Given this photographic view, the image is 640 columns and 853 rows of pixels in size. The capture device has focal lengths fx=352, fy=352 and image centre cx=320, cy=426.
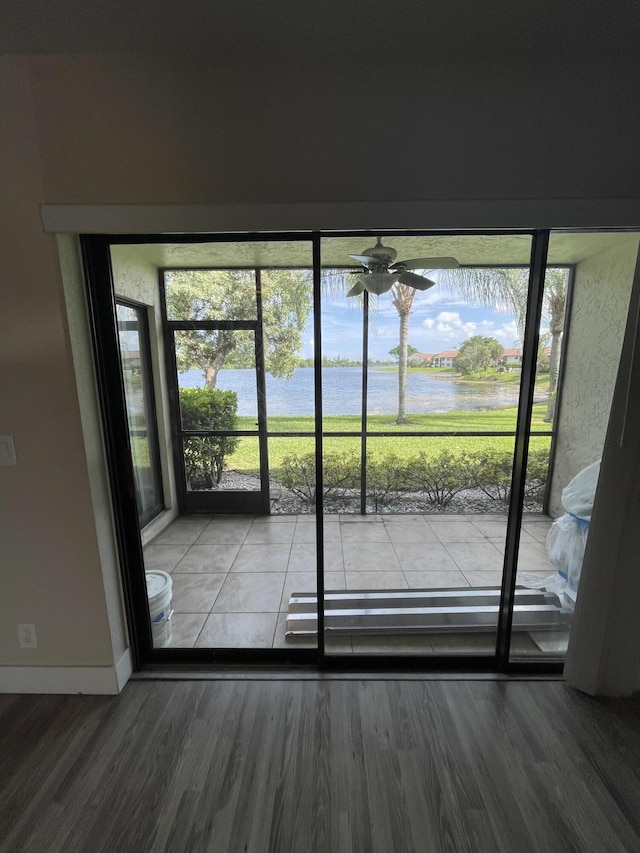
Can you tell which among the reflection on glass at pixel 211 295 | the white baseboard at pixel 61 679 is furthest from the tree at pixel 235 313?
the white baseboard at pixel 61 679

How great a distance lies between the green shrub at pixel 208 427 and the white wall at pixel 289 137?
1115mm

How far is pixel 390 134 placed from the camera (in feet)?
4.52

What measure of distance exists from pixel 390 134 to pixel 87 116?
3.86ft

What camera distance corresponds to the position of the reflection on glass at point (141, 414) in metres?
2.44

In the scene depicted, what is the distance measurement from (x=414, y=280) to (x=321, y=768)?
8.79ft

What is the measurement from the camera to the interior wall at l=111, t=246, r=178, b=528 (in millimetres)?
1855

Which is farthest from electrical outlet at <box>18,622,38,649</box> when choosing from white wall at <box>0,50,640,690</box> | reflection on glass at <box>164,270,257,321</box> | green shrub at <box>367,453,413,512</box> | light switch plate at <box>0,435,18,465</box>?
green shrub at <box>367,453,413,512</box>

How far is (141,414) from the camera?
2.65m

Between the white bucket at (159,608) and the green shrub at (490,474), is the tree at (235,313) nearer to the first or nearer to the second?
the white bucket at (159,608)

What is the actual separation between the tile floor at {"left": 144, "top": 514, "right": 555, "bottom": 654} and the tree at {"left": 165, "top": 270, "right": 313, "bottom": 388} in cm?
126

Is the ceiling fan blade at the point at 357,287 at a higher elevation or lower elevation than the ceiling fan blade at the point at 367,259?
lower

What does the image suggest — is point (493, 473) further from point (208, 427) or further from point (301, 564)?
point (208, 427)

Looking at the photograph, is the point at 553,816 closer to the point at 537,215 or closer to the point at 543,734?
the point at 543,734

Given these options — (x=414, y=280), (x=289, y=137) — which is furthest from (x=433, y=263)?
(x=289, y=137)
